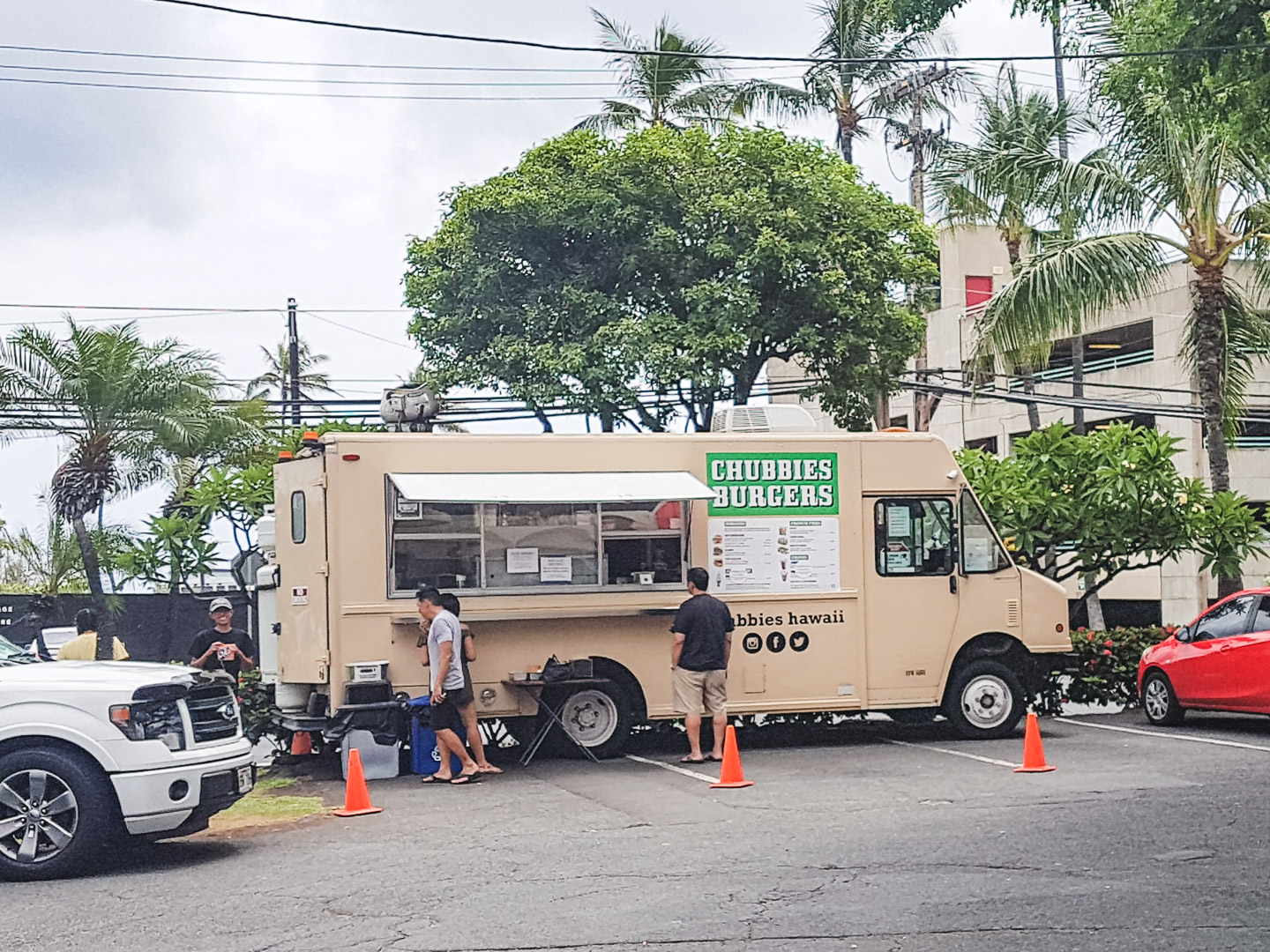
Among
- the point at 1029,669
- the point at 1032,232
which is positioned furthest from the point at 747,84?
the point at 1029,669

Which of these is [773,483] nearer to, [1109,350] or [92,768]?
[92,768]

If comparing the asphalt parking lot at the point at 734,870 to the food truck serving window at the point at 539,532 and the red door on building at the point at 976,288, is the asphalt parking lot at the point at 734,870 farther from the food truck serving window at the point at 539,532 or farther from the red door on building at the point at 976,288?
the red door on building at the point at 976,288

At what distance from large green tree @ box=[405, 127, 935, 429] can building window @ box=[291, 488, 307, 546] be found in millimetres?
9700

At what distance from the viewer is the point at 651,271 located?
2417 centimetres

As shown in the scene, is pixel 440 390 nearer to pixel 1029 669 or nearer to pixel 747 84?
pixel 747 84

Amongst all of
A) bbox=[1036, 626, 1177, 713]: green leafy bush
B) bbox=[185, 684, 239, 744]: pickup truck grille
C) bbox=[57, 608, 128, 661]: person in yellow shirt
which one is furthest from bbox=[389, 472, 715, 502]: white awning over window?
bbox=[1036, 626, 1177, 713]: green leafy bush

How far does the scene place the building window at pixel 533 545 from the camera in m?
13.7

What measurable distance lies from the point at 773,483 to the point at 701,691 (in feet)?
7.33

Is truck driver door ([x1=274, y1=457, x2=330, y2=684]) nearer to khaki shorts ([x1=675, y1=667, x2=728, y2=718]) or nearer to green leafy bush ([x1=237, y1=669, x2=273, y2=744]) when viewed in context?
green leafy bush ([x1=237, y1=669, x2=273, y2=744])

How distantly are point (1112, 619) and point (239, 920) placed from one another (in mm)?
30890

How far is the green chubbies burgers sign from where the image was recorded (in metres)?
14.6

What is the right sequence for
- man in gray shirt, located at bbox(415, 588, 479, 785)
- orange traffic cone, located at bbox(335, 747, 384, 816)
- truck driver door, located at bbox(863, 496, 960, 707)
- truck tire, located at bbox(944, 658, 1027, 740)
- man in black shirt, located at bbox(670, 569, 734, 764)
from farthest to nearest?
truck tire, located at bbox(944, 658, 1027, 740) → truck driver door, located at bbox(863, 496, 960, 707) → man in black shirt, located at bbox(670, 569, 734, 764) → man in gray shirt, located at bbox(415, 588, 479, 785) → orange traffic cone, located at bbox(335, 747, 384, 816)

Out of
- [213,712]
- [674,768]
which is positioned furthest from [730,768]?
[213,712]

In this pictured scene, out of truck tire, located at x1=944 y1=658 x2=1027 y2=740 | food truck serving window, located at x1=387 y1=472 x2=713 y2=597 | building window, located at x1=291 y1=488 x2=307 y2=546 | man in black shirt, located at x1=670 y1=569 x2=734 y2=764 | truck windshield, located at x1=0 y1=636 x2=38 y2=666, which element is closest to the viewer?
truck windshield, located at x1=0 y1=636 x2=38 y2=666
